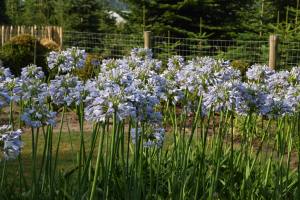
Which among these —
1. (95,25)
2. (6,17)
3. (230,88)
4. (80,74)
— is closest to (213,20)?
(95,25)

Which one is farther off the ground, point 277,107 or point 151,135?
point 277,107

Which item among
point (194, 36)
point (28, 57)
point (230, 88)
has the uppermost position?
point (194, 36)

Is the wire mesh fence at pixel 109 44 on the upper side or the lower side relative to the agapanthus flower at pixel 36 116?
upper

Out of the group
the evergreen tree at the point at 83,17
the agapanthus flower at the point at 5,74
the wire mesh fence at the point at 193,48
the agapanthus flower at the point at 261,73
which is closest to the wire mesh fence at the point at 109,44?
the wire mesh fence at the point at 193,48

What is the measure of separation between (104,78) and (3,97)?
2.08 ft

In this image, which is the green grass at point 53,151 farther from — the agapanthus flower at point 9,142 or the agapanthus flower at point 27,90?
the agapanthus flower at point 9,142

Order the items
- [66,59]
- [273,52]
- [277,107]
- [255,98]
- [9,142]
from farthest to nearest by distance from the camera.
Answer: [273,52] < [66,59] < [277,107] < [255,98] < [9,142]

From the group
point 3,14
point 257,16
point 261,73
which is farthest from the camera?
point 3,14

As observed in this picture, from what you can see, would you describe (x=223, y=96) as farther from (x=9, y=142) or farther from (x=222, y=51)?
(x=222, y=51)

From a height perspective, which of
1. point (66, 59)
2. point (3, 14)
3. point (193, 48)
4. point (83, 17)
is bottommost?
point (66, 59)

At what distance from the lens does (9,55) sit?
1032 cm

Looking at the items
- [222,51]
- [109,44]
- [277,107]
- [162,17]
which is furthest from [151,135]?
[162,17]

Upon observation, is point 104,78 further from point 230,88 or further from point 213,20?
point 213,20

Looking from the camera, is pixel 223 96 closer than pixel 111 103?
No
